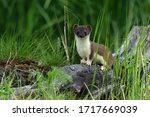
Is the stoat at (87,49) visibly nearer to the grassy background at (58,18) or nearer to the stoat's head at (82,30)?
the stoat's head at (82,30)

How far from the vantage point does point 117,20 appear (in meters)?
10.1

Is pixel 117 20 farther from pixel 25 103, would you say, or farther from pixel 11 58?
pixel 25 103

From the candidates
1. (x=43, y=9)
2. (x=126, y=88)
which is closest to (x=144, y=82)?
(x=126, y=88)

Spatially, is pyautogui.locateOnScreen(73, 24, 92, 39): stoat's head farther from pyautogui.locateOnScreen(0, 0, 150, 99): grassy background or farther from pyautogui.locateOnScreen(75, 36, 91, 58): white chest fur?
pyautogui.locateOnScreen(0, 0, 150, 99): grassy background

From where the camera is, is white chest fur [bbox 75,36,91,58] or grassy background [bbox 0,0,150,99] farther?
grassy background [bbox 0,0,150,99]

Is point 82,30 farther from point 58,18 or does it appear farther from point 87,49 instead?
point 58,18

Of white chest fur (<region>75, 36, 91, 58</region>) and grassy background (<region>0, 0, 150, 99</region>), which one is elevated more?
grassy background (<region>0, 0, 150, 99</region>)

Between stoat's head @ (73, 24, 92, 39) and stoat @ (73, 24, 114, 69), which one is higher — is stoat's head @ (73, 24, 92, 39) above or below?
above

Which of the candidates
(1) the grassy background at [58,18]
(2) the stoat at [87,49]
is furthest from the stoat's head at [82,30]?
(1) the grassy background at [58,18]

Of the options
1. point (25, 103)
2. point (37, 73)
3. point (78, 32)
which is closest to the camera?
point (25, 103)

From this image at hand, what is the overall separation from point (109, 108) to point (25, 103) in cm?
67

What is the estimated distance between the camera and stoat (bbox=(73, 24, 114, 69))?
332 inches

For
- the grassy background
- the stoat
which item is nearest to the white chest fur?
the stoat

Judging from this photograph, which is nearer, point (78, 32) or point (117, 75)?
point (117, 75)
